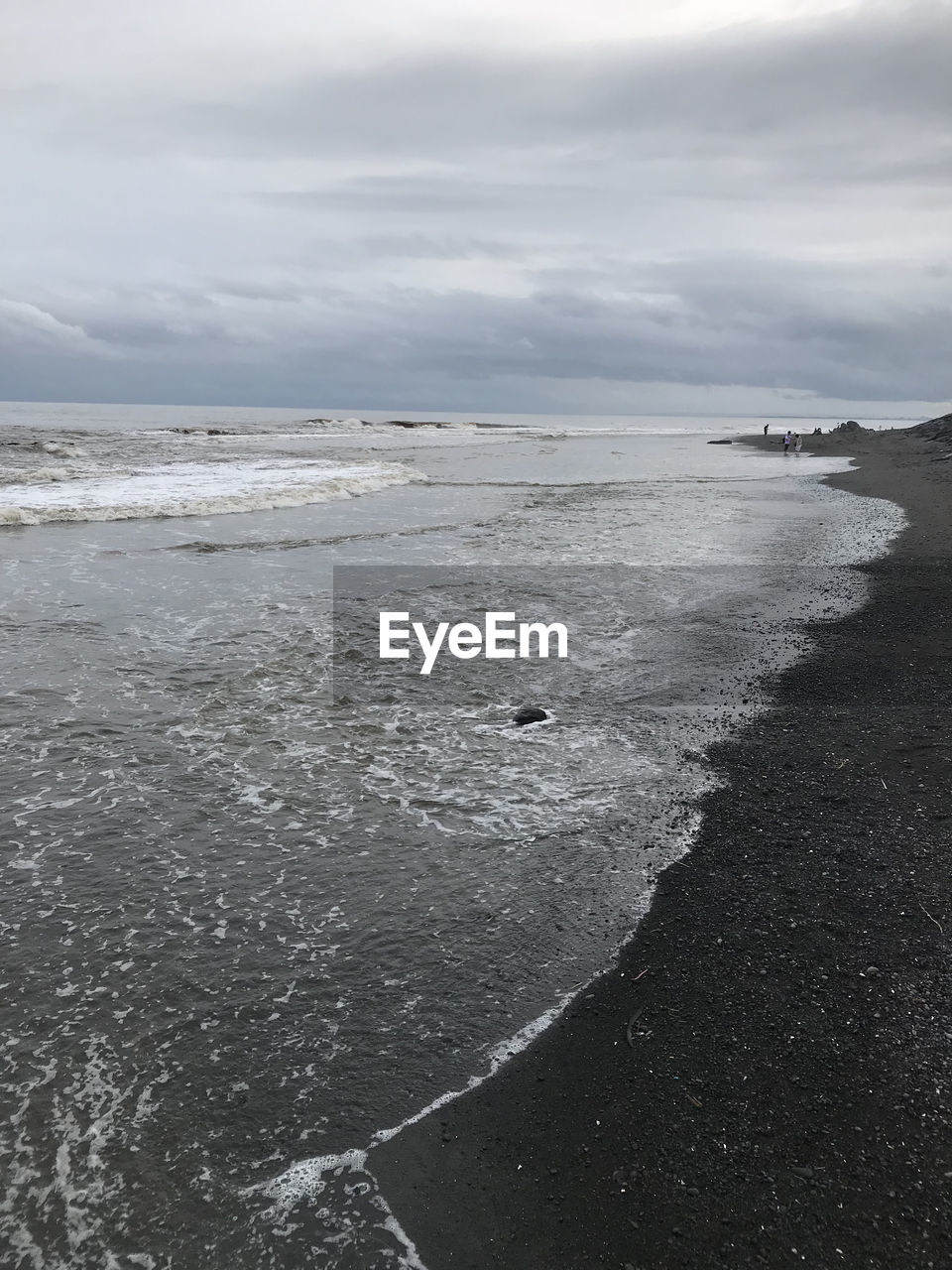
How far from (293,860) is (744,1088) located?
3.29 metres

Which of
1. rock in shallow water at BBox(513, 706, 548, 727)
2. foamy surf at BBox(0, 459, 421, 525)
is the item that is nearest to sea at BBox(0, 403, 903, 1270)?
rock in shallow water at BBox(513, 706, 548, 727)

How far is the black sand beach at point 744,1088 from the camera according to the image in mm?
3117

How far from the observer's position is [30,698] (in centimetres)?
874

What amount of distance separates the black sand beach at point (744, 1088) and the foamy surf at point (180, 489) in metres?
21.4

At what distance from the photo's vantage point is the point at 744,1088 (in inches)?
147

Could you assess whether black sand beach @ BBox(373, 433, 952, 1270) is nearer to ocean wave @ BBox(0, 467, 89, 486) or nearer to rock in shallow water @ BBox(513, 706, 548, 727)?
rock in shallow water @ BBox(513, 706, 548, 727)

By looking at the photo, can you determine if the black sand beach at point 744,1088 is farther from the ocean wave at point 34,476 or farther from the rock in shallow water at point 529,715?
the ocean wave at point 34,476

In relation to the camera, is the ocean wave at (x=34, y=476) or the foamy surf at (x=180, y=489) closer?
the foamy surf at (x=180, y=489)

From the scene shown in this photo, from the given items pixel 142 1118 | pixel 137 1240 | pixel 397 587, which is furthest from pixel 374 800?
pixel 397 587

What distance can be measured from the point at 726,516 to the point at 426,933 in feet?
75.9

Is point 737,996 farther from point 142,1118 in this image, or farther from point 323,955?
point 142,1118

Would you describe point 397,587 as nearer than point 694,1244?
No

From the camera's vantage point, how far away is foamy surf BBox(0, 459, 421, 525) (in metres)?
23.4

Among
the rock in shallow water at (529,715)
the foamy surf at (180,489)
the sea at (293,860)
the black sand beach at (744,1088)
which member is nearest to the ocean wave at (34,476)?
the foamy surf at (180,489)
